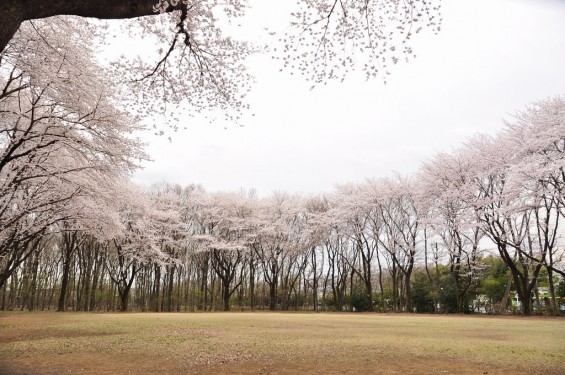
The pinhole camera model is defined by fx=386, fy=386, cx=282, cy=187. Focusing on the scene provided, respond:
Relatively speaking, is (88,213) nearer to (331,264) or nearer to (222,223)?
(222,223)

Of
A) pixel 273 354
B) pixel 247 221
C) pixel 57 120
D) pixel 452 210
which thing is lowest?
pixel 273 354

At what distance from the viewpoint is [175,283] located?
50.3m

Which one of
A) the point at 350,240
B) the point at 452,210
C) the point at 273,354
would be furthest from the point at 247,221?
the point at 273,354

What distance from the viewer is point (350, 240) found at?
44.0 metres

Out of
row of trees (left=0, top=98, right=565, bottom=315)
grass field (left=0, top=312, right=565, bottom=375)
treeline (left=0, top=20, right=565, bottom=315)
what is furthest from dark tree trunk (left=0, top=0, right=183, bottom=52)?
row of trees (left=0, top=98, right=565, bottom=315)

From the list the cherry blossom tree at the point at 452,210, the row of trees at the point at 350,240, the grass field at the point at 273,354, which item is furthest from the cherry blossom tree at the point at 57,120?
the cherry blossom tree at the point at 452,210

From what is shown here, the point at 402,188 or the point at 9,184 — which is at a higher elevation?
the point at 402,188

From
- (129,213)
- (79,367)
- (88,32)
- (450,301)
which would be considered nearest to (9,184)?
(88,32)

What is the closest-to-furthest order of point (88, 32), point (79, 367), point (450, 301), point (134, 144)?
point (79, 367) < point (88, 32) < point (134, 144) < point (450, 301)

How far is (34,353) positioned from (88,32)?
8704mm

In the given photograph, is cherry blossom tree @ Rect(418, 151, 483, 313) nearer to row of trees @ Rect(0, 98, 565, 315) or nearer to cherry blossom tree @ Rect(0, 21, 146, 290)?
row of trees @ Rect(0, 98, 565, 315)

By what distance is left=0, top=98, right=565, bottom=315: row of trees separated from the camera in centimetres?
2688

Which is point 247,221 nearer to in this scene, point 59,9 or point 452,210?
point 452,210

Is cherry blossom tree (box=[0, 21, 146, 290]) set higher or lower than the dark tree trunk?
higher
